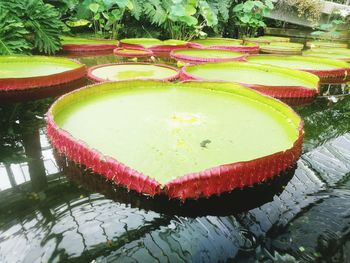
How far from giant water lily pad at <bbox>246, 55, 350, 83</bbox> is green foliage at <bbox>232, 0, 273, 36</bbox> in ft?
10.3

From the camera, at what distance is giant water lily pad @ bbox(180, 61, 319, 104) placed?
2.27m

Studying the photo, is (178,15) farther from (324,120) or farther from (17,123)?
(17,123)

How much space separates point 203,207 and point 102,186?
15.6 inches

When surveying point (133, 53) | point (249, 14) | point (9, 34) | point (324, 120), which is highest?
point (249, 14)

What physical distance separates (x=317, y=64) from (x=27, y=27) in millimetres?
3328

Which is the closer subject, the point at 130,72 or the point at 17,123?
the point at 17,123

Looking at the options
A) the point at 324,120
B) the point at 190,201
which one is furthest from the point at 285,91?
the point at 190,201

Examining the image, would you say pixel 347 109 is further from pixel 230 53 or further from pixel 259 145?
pixel 230 53

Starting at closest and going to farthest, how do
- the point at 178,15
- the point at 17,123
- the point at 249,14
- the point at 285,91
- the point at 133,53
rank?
1. the point at 17,123
2. the point at 285,91
3. the point at 133,53
4. the point at 178,15
5. the point at 249,14

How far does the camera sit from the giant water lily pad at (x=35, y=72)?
216cm

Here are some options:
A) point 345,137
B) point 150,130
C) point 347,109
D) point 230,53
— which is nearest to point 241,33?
point 230,53

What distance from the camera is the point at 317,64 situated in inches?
139

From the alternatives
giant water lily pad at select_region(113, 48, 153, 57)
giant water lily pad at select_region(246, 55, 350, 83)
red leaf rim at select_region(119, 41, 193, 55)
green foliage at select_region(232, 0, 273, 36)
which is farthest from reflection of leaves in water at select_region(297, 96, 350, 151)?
green foliage at select_region(232, 0, 273, 36)

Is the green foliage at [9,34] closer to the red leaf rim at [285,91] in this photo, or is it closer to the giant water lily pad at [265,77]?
the giant water lily pad at [265,77]
